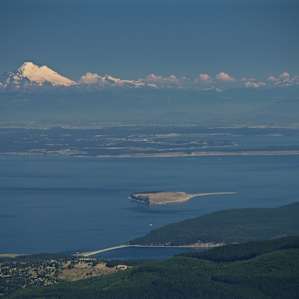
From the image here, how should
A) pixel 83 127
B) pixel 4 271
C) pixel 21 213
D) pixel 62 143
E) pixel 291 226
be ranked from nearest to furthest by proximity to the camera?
pixel 4 271, pixel 291 226, pixel 21 213, pixel 62 143, pixel 83 127

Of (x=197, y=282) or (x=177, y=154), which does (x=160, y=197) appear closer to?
(x=177, y=154)

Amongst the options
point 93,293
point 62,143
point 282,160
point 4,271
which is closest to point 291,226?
point 4,271

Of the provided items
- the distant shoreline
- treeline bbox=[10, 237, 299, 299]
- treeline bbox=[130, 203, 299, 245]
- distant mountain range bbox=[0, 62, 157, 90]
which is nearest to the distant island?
treeline bbox=[130, 203, 299, 245]

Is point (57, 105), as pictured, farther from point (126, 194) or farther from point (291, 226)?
point (291, 226)

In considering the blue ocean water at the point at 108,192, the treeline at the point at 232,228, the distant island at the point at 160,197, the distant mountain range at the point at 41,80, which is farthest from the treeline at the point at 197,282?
the distant mountain range at the point at 41,80

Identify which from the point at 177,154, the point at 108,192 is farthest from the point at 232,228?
the point at 177,154

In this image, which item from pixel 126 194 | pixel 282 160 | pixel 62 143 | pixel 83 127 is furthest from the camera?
pixel 83 127

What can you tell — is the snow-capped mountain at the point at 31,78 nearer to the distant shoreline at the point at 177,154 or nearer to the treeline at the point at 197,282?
the distant shoreline at the point at 177,154
